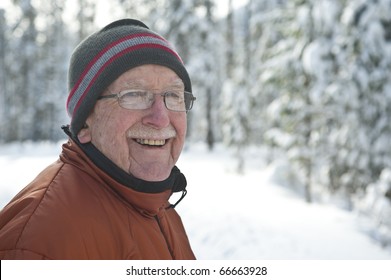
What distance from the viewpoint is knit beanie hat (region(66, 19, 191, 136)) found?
1.82 m

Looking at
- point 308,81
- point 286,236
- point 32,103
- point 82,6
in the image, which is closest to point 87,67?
point 286,236

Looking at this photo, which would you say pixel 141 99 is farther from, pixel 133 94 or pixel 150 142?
pixel 150 142

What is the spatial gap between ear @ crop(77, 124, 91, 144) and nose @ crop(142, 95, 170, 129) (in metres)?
0.30

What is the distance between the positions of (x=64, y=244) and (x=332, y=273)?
6.21 feet

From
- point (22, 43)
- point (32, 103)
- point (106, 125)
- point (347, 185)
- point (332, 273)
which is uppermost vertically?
point (22, 43)

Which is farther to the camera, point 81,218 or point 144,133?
point 144,133

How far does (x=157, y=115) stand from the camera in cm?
190

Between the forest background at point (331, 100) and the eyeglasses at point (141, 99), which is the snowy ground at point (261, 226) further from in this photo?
the eyeglasses at point (141, 99)

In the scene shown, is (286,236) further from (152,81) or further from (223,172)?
(223,172)

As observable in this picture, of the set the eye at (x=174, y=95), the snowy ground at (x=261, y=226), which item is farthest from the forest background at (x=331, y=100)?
the eye at (x=174, y=95)

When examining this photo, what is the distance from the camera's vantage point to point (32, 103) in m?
34.2

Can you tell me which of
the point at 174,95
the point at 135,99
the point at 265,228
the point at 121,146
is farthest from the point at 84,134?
the point at 265,228

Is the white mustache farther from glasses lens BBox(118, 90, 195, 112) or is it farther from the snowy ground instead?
the snowy ground

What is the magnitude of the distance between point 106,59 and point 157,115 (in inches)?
14.5
